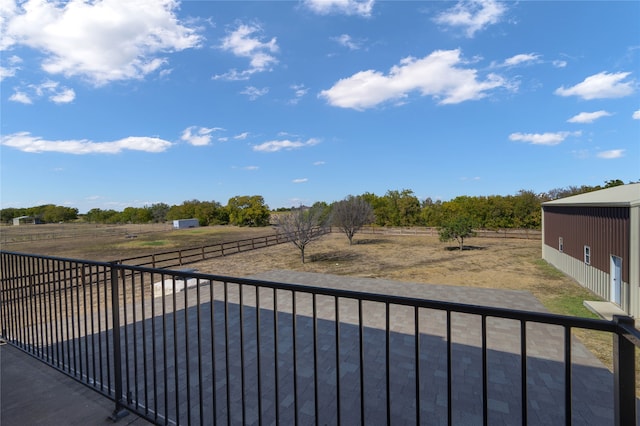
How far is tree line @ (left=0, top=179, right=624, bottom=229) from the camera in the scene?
28172 millimetres

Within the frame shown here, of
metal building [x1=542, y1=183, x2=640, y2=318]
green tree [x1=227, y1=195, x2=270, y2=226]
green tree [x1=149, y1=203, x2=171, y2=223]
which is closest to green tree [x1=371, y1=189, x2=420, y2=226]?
green tree [x1=227, y1=195, x2=270, y2=226]

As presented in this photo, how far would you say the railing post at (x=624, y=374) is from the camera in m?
1.03

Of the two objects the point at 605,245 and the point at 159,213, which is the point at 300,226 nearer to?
the point at 605,245

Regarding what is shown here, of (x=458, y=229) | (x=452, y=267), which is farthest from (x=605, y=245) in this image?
(x=458, y=229)

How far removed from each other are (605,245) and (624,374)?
10.4 meters

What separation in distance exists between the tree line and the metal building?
6.86 m

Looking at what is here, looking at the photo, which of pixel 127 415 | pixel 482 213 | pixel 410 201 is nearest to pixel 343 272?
pixel 127 415

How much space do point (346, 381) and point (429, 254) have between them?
48.0 feet

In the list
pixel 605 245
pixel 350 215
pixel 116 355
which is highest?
Result: pixel 350 215

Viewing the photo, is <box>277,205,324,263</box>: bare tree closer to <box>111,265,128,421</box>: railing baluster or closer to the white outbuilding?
<box>111,265,128,421</box>: railing baluster

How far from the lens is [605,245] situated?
8.71m

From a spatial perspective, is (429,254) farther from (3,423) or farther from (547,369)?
(3,423)

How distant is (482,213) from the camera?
30016 millimetres

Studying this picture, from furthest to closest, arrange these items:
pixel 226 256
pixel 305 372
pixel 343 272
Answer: pixel 226 256
pixel 343 272
pixel 305 372
